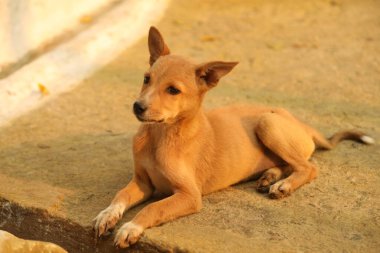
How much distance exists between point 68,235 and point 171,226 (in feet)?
2.65

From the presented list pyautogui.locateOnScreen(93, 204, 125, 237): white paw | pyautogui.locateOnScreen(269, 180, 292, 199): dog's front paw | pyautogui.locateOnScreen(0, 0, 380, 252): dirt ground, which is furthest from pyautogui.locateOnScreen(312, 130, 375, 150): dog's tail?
pyautogui.locateOnScreen(93, 204, 125, 237): white paw

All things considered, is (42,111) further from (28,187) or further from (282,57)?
(282,57)

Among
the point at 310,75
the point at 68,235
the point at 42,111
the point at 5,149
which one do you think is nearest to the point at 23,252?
the point at 68,235

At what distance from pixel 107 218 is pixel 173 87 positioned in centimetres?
111

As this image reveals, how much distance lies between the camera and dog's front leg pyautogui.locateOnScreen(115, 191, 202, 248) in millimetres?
4855

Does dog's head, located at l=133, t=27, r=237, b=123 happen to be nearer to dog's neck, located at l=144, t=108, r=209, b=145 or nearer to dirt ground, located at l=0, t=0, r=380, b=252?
dog's neck, located at l=144, t=108, r=209, b=145

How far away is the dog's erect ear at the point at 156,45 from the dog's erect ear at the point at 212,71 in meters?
0.40

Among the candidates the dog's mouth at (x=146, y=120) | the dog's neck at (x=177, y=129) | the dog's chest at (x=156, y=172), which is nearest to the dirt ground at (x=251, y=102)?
the dog's chest at (x=156, y=172)

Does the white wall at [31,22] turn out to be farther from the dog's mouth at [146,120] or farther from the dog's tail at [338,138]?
the dog's tail at [338,138]

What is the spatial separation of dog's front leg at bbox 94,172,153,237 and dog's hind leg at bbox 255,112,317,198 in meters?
1.17

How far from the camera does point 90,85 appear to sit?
27.6 ft

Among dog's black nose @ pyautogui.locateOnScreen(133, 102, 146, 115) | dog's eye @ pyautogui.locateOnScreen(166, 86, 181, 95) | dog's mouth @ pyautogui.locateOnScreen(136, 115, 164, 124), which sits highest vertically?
dog's eye @ pyautogui.locateOnScreen(166, 86, 181, 95)

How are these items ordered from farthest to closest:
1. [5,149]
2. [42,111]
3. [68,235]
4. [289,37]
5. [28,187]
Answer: [289,37] → [42,111] → [5,149] → [28,187] → [68,235]

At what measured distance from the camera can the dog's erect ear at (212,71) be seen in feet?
17.3
